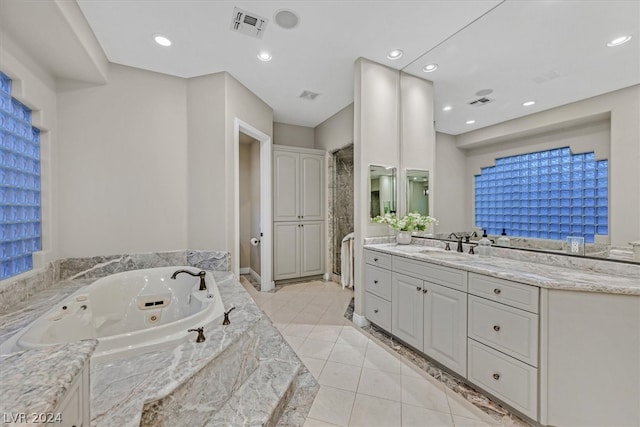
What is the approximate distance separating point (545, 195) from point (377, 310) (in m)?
1.56

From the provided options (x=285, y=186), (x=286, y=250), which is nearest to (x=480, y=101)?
(x=285, y=186)

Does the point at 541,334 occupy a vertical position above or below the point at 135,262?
below

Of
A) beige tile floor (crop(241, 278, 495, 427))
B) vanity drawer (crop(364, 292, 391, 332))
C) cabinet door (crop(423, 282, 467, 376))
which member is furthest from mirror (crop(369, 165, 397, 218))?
beige tile floor (crop(241, 278, 495, 427))

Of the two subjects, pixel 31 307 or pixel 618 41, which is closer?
pixel 618 41

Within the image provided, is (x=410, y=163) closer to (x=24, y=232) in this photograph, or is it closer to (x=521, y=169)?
(x=521, y=169)

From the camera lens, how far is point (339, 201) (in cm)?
419

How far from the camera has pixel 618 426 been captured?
1208mm

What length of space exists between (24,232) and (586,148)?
12.8ft

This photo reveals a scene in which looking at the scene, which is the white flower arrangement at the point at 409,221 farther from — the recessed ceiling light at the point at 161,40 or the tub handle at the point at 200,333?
the recessed ceiling light at the point at 161,40

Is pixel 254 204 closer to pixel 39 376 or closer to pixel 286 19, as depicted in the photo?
pixel 286 19

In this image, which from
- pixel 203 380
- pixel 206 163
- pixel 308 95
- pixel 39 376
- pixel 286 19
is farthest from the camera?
pixel 308 95

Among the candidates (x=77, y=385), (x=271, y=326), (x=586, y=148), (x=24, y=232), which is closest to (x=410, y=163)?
(x=586, y=148)

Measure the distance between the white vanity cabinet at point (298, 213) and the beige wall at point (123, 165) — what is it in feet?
4.47

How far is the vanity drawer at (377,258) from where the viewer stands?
231cm
